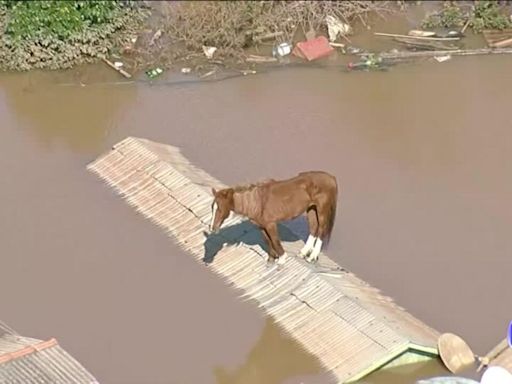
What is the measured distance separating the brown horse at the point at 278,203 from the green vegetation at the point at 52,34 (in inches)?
270

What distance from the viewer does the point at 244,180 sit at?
43.3 ft

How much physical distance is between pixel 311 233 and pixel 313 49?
600 centimetres

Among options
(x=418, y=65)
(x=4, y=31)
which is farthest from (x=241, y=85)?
(x=4, y=31)

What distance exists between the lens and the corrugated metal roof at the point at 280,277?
984 centimetres

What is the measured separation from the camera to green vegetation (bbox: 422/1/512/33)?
16.8m

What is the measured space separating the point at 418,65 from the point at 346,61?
3.91 feet

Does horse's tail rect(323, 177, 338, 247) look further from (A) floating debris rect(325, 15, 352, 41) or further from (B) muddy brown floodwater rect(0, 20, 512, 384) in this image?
(A) floating debris rect(325, 15, 352, 41)

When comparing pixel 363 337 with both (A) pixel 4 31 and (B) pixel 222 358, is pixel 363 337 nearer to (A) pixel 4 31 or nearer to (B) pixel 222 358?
(B) pixel 222 358

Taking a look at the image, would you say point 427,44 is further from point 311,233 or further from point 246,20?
point 311,233

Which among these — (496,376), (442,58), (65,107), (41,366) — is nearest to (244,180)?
(65,107)

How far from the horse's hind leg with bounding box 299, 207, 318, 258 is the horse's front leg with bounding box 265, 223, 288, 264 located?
0.26m

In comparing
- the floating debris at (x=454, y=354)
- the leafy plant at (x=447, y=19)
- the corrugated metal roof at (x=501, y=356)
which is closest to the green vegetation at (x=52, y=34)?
A: the leafy plant at (x=447, y=19)

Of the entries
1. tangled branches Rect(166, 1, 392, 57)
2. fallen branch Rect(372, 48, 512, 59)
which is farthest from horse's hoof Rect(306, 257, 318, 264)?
tangled branches Rect(166, 1, 392, 57)

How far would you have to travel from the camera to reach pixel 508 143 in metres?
13.8
